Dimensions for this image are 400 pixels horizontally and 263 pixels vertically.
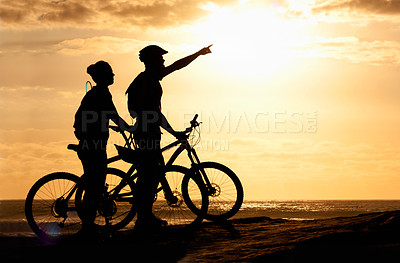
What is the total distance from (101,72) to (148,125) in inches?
49.3

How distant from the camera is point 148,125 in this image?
→ 28.4 feet

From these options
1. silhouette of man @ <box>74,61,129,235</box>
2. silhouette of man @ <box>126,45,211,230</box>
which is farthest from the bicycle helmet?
silhouette of man @ <box>74,61,129,235</box>

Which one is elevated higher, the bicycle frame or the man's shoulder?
the man's shoulder

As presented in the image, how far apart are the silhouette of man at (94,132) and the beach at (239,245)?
618 mm

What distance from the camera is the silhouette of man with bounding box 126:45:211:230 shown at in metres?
8.64

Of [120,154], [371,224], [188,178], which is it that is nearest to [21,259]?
[120,154]

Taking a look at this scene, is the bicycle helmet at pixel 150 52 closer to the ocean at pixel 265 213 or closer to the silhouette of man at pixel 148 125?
the silhouette of man at pixel 148 125

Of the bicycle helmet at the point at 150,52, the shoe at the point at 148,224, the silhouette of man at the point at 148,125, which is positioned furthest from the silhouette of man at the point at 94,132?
the bicycle helmet at the point at 150,52

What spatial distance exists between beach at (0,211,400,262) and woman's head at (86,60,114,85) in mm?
2479

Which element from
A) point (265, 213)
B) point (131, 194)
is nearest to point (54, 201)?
point (131, 194)

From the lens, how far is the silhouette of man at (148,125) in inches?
340

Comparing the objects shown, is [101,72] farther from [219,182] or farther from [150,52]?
[219,182]

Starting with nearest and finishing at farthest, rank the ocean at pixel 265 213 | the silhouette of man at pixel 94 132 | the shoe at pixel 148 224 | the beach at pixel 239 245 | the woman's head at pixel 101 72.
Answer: the beach at pixel 239 245, the silhouette of man at pixel 94 132, the woman's head at pixel 101 72, the shoe at pixel 148 224, the ocean at pixel 265 213

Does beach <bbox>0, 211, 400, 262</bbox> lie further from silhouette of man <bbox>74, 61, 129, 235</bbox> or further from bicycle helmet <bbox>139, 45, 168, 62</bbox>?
bicycle helmet <bbox>139, 45, 168, 62</bbox>
